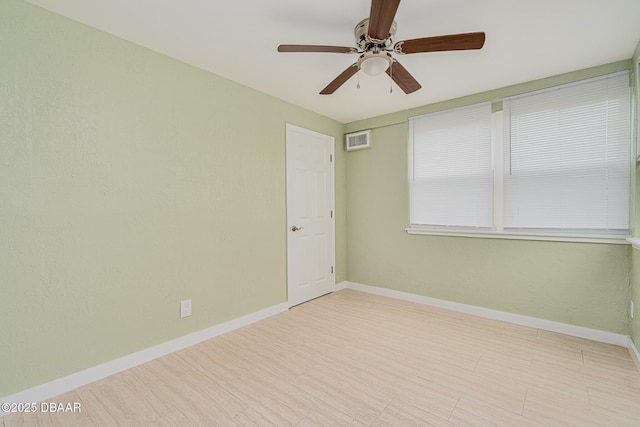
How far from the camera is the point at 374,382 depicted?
192 cm

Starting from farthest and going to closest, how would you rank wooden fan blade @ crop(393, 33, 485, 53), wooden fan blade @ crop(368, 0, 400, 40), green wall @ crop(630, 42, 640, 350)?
green wall @ crop(630, 42, 640, 350) → wooden fan blade @ crop(393, 33, 485, 53) → wooden fan blade @ crop(368, 0, 400, 40)

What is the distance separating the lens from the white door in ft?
11.0

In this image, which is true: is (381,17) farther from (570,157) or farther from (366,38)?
(570,157)

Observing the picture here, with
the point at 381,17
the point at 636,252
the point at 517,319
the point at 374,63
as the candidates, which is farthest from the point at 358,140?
the point at 636,252

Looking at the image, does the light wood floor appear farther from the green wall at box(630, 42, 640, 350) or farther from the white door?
the white door

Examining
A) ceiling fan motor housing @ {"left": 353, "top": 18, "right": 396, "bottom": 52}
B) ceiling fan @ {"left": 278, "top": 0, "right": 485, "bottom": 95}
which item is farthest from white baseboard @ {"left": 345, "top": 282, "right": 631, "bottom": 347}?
ceiling fan motor housing @ {"left": 353, "top": 18, "right": 396, "bottom": 52}

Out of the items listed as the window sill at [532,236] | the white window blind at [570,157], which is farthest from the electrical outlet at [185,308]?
the white window blind at [570,157]

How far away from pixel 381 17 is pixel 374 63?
1.24ft

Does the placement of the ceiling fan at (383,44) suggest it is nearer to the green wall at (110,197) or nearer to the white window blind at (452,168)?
the green wall at (110,197)

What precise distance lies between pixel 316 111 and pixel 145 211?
234 centimetres

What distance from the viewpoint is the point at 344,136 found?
13.7 ft

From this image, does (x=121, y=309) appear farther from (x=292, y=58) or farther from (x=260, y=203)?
(x=292, y=58)

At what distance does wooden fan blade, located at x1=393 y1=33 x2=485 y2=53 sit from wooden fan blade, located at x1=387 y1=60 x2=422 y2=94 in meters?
0.13

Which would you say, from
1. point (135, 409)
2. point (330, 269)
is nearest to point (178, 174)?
point (135, 409)
